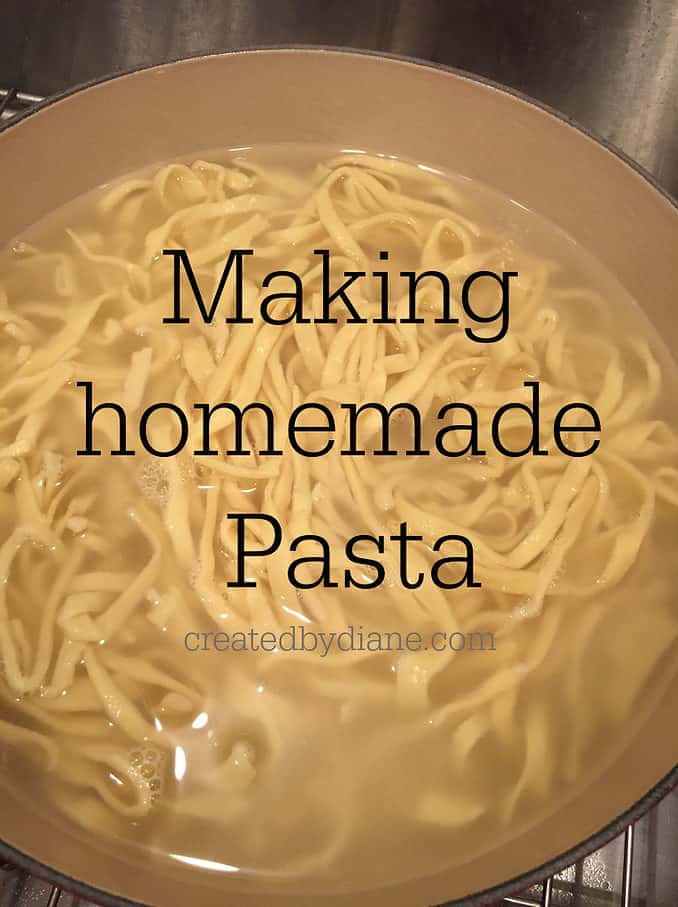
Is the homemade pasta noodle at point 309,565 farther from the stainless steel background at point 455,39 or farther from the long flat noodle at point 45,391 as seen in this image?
the stainless steel background at point 455,39

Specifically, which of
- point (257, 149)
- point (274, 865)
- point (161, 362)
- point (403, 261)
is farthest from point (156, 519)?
point (257, 149)

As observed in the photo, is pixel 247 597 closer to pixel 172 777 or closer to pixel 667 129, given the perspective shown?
pixel 172 777

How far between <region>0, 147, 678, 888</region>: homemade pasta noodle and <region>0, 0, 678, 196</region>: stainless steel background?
0.52 metres

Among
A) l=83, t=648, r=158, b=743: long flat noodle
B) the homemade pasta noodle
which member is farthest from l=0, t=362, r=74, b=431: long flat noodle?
l=83, t=648, r=158, b=743: long flat noodle

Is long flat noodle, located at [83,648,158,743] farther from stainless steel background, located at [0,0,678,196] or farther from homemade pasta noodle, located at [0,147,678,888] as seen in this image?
stainless steel background, located at [0,0,678,196]

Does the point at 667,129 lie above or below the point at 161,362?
above

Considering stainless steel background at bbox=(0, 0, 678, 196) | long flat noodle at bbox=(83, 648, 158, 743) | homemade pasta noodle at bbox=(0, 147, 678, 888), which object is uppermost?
stainless steel background at bbox=(0, 0, 678, 196)

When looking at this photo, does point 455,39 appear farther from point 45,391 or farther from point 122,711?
point 122,711

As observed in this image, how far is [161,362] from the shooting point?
192 centimetres

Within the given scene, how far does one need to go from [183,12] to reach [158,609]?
170 cm

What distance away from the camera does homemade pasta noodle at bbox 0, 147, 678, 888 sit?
1496mm

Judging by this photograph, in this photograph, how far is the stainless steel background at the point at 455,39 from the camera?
2293 mm

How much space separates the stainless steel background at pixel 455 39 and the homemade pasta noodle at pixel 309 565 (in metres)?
0.52

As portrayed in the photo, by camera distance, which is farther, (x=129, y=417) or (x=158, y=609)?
(x=129, y=417)
